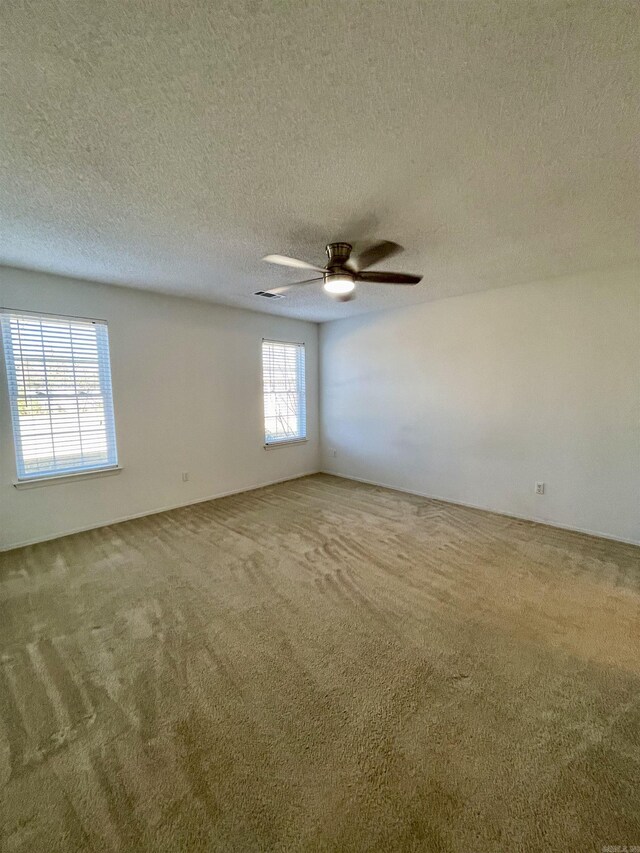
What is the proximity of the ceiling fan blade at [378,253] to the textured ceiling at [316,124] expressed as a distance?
0.13m

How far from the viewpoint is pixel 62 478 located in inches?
132

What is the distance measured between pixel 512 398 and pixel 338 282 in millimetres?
2429

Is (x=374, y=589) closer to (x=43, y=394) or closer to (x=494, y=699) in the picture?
(x=494, y=699)

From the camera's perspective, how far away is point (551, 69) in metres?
1.18

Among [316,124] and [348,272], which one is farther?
[348,272]

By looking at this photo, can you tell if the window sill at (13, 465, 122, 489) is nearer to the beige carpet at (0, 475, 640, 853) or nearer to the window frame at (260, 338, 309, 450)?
the beige carpet at (0, 475, 640, 853)

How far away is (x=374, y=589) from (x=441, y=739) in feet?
3.43

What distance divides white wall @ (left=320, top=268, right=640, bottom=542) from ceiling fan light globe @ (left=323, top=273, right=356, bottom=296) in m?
2.12

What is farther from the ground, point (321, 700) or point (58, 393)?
point (58, 393)

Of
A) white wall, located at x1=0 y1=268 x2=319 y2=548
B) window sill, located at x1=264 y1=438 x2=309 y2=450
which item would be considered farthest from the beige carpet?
window sill, located at x1=264 y1=438 x2=309 y2=450

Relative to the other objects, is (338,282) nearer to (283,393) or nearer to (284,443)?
(283,393)

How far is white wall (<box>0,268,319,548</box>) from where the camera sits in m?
3.18

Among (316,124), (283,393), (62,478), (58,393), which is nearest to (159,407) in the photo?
(58,393)

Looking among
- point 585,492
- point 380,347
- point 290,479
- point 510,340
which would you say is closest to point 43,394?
point 290,479
